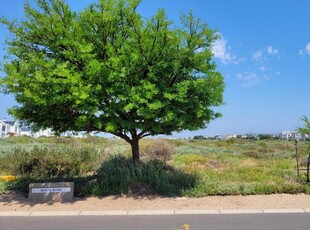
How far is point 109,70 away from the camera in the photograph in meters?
9.03

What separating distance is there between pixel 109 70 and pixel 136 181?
3465 millimetres

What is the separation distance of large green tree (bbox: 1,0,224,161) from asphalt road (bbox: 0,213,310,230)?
2.56 meters

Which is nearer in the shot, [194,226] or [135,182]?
[194,226]

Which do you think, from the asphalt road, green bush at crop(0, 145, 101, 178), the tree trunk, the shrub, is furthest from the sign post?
the shrub

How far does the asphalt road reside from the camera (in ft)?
23.1

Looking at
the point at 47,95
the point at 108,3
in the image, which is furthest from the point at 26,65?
the point at 108,3

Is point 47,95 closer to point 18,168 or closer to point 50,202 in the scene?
point 50,202

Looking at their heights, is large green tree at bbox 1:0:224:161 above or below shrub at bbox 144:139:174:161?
above

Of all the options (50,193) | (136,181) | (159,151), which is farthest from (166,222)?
(159,151)

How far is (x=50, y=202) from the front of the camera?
936cm

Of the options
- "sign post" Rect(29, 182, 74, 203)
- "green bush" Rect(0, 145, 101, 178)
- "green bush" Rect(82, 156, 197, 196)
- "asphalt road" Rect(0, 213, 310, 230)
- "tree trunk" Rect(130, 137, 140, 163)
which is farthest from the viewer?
"green bush" Rect(0, 145, 101, 178)

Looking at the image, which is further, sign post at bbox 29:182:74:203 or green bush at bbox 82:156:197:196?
green bush at bbox 82:156:197:196

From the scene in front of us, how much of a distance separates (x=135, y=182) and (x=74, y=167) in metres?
4.86

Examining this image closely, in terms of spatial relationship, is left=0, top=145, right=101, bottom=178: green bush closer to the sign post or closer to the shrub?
the sign post
